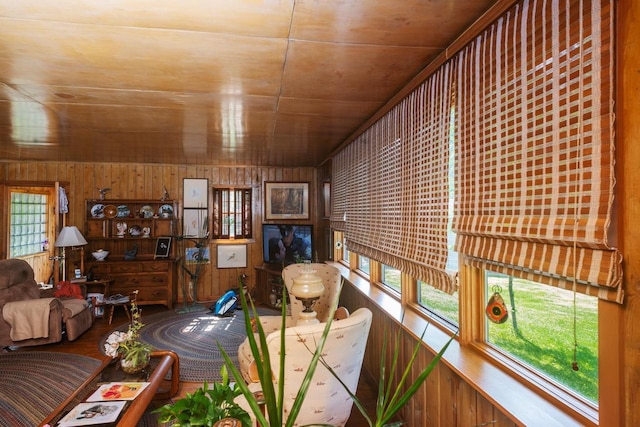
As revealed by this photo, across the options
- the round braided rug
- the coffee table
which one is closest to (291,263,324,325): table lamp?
the coffee table

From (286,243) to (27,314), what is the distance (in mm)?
3301

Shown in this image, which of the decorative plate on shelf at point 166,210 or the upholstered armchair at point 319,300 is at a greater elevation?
the decorative plate on shelf at point 166,210

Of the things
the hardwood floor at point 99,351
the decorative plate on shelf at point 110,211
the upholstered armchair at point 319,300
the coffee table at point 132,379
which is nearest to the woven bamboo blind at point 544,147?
the hardwood floor at point 99,351

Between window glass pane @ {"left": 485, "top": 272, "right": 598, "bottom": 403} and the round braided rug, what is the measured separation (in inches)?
101

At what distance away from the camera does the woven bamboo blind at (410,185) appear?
1859 millimetres

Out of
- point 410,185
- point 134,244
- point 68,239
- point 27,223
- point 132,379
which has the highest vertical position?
point 410,185

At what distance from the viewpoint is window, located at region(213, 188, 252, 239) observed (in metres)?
6.12

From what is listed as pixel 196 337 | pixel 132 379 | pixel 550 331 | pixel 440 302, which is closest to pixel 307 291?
pixel 440 302

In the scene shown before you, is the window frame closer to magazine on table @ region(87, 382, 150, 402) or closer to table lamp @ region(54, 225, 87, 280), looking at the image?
table lamp @ region(54, 225, 87, 280)

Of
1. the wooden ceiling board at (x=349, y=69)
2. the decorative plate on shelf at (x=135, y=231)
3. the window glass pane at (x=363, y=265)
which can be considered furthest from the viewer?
the decorative plate on shelf at (x=135, y=231)

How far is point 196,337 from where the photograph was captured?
429 cm

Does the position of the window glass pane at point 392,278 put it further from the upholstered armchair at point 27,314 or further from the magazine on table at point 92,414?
the upholstered armchair at point 27,314

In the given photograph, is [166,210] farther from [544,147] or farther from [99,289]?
[544,147]

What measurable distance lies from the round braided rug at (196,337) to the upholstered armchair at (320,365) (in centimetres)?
165
